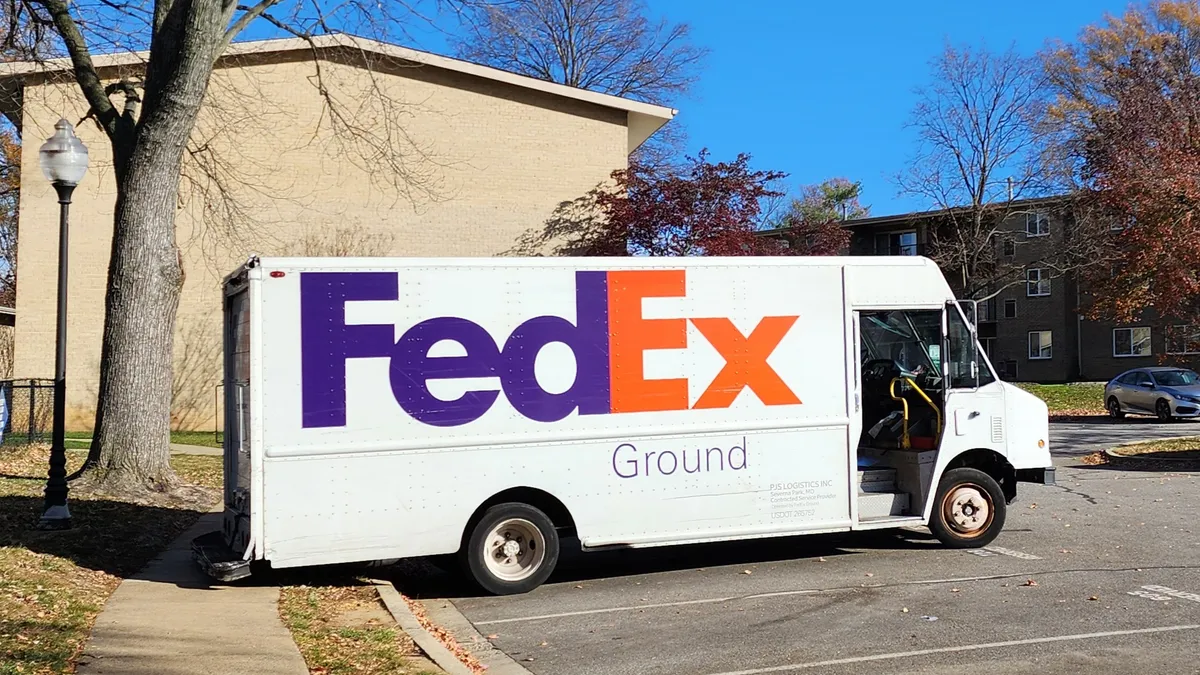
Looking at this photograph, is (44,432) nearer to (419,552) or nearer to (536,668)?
(419,552)

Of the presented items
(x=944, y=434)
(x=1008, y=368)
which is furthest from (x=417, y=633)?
(x=1008, y=368)

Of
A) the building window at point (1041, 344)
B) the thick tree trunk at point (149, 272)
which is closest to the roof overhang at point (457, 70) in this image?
the thick tree trunk at point (149, 272)

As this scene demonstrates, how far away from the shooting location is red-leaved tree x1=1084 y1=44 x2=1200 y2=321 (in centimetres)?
2019

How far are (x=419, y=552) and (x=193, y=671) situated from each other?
2.52m

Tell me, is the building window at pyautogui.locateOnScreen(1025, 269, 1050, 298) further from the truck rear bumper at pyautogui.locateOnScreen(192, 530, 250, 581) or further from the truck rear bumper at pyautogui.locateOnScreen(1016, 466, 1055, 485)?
the truck rear bumper at pyautogui.locateOnScreen(192, 530, 250, 581)

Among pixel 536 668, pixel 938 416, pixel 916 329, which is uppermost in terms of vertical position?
pixel 916 329

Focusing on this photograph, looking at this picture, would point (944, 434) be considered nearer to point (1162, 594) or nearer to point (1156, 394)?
point (1162, 594)

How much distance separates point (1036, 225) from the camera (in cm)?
4816

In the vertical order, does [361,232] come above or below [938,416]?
above

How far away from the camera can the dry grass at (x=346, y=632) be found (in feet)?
21.5

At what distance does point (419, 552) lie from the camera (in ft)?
28.1

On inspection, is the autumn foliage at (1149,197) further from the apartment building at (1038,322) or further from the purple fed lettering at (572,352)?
the purple fed lettering at (572,352)

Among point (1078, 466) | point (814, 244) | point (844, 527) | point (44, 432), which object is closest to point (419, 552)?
point (844, 527)

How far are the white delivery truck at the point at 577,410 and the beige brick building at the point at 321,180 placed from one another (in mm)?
16692
